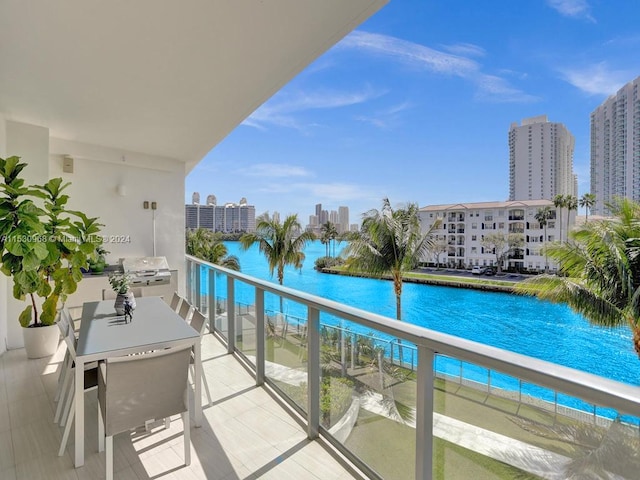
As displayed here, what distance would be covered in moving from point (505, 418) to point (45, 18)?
3.41m

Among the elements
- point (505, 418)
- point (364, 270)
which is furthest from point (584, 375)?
point (364, 270)

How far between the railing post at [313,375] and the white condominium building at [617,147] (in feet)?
61.3

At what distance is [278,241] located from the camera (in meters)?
17.3

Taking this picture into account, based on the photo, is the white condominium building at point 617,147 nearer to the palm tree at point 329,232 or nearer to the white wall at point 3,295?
the palm tree at point 329,232

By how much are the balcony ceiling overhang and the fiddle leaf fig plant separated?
2.95 ft

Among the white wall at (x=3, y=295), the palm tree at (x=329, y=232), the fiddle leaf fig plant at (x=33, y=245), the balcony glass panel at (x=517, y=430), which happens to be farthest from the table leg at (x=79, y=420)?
A: the palm tree at (x=329, y=232)

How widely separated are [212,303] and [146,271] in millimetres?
1429

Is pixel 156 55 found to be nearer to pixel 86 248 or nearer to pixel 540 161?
pixel 86 248

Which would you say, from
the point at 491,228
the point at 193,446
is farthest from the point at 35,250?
the point at 491,228

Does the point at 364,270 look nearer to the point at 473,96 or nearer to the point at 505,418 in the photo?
the point at 505,418

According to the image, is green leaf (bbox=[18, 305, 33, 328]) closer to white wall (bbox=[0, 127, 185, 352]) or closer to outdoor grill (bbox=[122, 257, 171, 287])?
white wall (bbox=[0, 127, 185, 352])

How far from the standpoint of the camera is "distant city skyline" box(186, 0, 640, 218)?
95.6 ft

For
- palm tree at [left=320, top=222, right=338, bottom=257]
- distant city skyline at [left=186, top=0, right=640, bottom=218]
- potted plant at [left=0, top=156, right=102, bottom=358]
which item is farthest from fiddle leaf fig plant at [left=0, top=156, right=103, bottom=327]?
distant city skyline at [left=186, top=0, right=640, bottom=218]

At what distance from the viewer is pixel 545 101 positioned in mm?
39531
